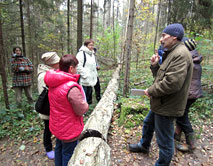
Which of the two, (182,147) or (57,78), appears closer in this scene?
(57,78)

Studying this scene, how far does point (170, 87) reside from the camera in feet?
5.48

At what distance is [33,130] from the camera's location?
13.2 feet

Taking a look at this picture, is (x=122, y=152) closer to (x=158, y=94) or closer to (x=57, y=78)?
(x=158, y=94)

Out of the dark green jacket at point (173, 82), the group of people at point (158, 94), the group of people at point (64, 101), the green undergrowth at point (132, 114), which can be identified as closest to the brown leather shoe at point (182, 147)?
the group of people at point (158, 94)

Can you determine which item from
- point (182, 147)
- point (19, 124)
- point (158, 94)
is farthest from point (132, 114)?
point (19, 124)

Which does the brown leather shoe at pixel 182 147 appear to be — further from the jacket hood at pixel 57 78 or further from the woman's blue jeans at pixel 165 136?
the jacket hood at pixel 57 78

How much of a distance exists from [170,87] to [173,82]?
0.07 m

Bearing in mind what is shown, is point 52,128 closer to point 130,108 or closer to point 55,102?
point 55,102

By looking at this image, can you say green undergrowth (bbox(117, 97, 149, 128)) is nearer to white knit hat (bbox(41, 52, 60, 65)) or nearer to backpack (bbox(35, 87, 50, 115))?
backpack (bbox(35, 87, 50, 115))

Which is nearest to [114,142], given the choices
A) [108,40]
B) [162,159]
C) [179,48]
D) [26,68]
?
[162,159]

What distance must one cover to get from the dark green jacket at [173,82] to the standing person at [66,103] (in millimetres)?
1047

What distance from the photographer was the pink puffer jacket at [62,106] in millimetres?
1759

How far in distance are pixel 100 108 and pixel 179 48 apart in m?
2.48

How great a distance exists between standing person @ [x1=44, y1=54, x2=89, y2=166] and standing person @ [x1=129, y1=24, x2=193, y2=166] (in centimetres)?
105
